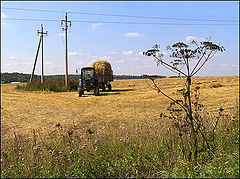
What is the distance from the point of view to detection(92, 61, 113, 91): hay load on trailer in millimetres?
25344

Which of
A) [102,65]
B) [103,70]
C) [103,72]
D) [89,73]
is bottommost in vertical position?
[89,73]

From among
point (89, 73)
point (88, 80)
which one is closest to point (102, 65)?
point (89, 73)

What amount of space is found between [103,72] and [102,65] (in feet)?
3.68

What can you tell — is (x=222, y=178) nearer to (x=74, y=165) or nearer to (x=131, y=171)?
(x=131, y=171)

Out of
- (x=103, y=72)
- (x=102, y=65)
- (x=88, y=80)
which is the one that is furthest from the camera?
(x=102, y=65)

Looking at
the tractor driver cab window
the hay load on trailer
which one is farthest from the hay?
the tractor driver cab window

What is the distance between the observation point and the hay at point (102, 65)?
2609cm

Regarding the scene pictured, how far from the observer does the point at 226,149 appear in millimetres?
4914

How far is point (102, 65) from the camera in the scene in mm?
26531

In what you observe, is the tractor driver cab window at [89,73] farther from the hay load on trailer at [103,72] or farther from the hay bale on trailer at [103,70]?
the hay bale on trailer at [103,70]

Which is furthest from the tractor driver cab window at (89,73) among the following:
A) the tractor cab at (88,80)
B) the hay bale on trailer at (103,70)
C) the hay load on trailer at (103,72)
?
the hay bale on trailer at (103,70)

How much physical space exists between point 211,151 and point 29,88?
89.5 ft

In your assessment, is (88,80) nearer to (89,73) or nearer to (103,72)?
(89,73)

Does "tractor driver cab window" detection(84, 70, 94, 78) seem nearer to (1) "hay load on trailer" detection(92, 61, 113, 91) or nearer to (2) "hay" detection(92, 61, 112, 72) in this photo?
(1) "hay load on trailer" detection(92, 61, 113, 91)
